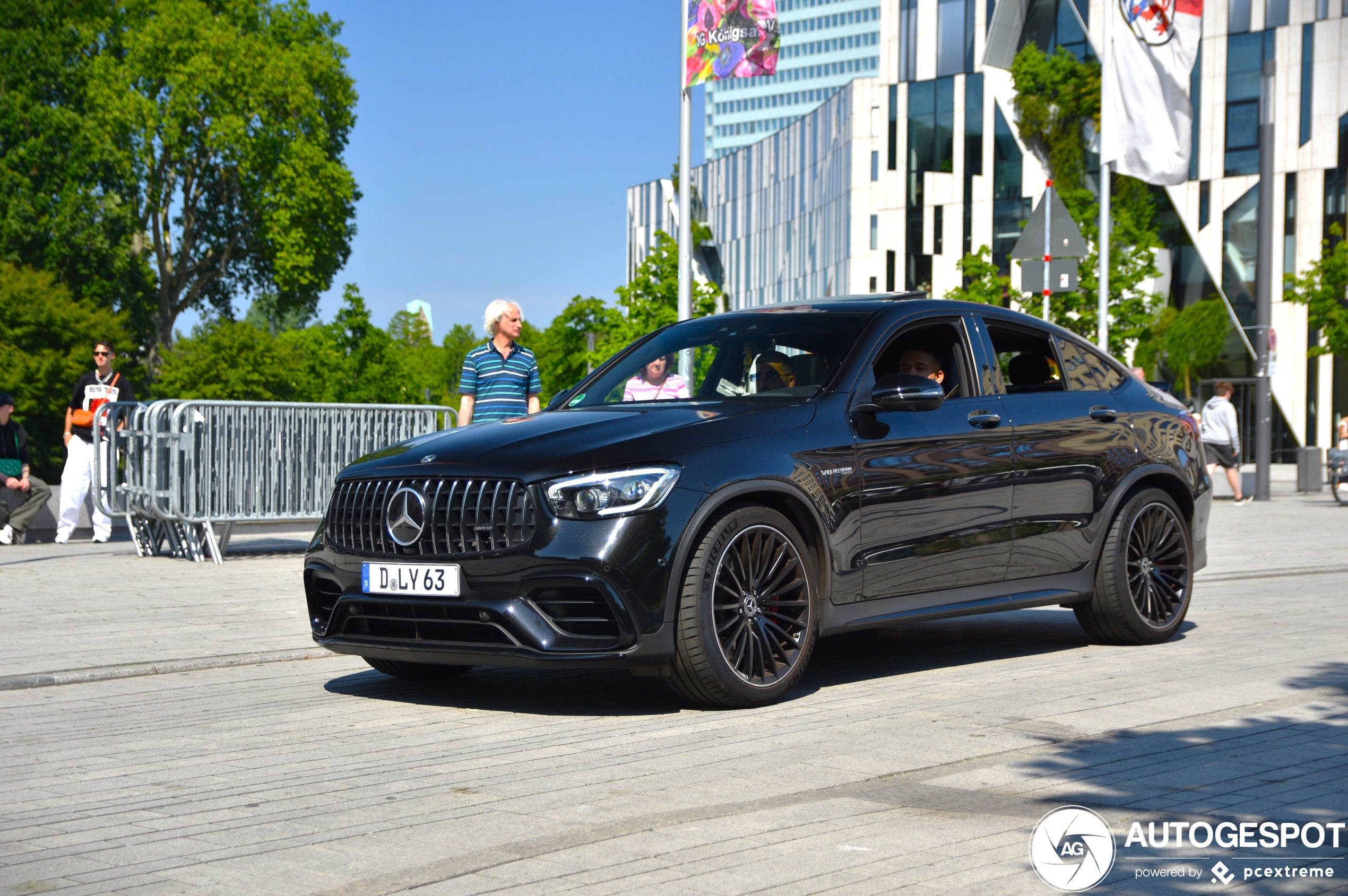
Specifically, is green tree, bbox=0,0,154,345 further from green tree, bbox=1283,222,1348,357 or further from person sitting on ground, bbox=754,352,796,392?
person sitting on ground, bbox=754,352,796,392

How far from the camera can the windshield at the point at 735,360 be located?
689 centimetres

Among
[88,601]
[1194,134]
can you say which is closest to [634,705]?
[88,601]

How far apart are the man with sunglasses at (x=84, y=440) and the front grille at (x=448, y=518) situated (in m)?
9.42

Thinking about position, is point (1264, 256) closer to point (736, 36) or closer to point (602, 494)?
point (736, 36)

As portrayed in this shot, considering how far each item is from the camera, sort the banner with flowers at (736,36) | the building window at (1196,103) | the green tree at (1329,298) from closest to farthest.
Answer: the banner with flowers at (736,36), the green tree at (1329,298), the building window at (1196,103)

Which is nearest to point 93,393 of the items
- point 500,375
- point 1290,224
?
point 500,375

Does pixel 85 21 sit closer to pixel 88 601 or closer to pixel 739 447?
pixel 88 601

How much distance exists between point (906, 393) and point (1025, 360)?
147 centimetres

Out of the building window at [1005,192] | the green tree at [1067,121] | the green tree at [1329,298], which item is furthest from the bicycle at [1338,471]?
the building window at [1005,192]

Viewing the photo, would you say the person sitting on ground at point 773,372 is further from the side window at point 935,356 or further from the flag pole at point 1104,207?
the flag pole at point 1104,207

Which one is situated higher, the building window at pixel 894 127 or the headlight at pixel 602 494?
the building window at pixel 894 127

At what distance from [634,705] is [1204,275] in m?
50.1

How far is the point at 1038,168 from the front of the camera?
181ft

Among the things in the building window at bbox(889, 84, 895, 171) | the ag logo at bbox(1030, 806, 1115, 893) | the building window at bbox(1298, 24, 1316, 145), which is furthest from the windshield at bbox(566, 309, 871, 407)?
the building window at bbox(889, 84, 895, 171)
